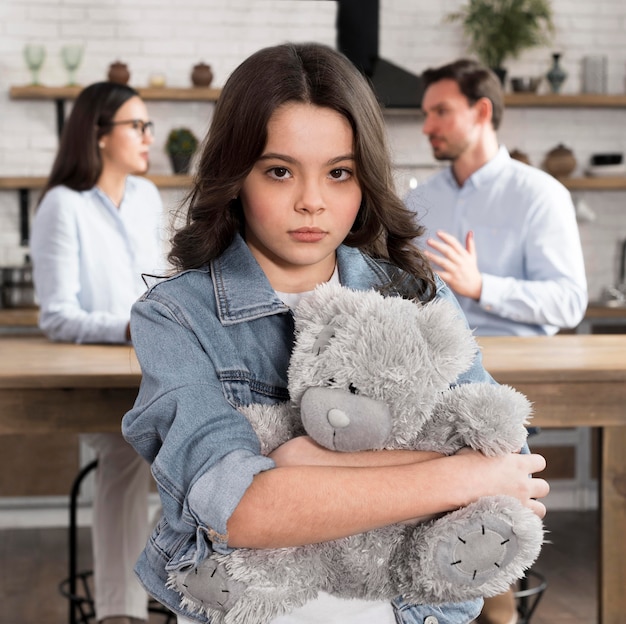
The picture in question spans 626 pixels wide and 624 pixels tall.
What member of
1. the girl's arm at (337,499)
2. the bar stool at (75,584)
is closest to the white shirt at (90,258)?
the bar stool at (75,584)

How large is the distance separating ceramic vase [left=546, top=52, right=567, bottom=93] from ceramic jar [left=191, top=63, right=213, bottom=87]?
1915mm

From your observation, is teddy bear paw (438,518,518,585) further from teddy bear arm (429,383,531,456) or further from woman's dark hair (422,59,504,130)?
woman's dark hair (422,59,504,130)

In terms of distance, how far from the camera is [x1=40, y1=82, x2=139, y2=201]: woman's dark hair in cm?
329

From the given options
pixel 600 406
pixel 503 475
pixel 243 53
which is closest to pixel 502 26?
pixel 243 53

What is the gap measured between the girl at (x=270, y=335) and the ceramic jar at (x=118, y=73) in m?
3.88

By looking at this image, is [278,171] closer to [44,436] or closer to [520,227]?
[520,227]

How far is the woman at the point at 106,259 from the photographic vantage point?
2.74 m

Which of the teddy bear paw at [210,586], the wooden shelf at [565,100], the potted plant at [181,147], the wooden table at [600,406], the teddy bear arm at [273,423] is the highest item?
the wooden shelf at [565,100]

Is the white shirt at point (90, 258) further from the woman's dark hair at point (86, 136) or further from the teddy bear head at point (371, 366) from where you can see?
the teddy bear head at point (371, 366)

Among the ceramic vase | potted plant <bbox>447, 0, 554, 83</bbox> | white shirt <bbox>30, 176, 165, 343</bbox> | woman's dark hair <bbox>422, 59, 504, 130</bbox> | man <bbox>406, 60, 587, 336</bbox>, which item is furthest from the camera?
the ceramic vase

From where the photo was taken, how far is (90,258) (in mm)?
3119

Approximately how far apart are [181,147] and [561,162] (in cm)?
214

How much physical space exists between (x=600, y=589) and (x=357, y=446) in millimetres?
1519

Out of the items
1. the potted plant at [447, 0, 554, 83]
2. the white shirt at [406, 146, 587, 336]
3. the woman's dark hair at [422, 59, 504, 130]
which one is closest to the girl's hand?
the white shirt at [406, 146, 587, 336]
